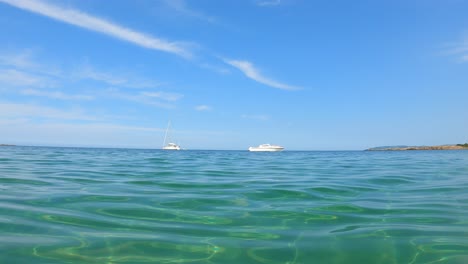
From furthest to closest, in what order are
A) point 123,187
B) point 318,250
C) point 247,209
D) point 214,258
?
point 123,187
point 247,209
point 318,250
point 214,258

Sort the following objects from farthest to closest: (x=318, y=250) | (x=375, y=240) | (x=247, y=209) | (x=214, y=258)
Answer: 1. (x=247, y=209)
2. (x=375, y=240)
3. (x=318, y=250)
4. (x=214, y=258)

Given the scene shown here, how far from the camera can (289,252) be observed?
322 centimetres

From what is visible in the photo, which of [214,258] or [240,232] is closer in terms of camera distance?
[214,258]

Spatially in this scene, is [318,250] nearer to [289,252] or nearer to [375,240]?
[289,252]

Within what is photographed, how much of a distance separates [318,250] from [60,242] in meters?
2.61

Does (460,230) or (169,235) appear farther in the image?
(460,230)

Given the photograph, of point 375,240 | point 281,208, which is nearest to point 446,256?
point 375,240

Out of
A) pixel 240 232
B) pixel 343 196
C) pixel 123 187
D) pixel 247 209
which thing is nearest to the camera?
pixel 240 232

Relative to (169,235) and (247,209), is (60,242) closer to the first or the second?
A: (169,235)

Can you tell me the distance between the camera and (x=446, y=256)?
3125 millimetres

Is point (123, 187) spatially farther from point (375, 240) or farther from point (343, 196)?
point (375, 240)

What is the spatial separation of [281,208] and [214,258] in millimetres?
2357

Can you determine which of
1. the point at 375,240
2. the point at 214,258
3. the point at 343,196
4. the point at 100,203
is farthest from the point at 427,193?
the point at 100,203

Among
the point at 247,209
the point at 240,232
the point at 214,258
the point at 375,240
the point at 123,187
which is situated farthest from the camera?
the point at 123,187
